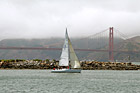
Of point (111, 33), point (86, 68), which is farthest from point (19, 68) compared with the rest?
point (111, 33)

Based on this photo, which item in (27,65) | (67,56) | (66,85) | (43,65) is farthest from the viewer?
(27,65)

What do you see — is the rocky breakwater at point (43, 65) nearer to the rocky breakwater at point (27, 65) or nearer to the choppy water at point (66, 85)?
the rocky breakwater at point (27, 65)

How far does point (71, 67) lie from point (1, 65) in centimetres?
2941

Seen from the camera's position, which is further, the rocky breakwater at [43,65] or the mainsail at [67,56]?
the rocky breakwater at [43,65]

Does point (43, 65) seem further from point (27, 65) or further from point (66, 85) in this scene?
point (66, 85)

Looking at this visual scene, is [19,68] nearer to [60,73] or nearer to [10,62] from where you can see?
[10,62]

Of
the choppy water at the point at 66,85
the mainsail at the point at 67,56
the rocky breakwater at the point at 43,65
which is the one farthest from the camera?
the rocky breakwater at the point at 43,65

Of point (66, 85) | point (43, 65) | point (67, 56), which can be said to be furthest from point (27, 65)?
point (66, 85)

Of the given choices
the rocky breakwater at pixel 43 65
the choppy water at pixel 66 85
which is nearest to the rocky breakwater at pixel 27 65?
the rocky breakwater at pixel 43 65

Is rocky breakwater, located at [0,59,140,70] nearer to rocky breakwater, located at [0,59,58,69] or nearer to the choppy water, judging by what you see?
rocky breakwater, located at [0,59,58,69]

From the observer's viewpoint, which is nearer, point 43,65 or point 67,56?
point 67,56

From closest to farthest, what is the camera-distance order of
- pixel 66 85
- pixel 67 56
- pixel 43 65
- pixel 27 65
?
pixel 66 85 < pixel 67 56 < pixel 43 65 < pixel 27 65

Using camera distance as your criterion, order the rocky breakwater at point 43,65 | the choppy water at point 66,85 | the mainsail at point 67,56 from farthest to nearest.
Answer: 1. the rocky breakwater at point 43,65
2. the mainsail at point 67,56
3. the choppy water at point 66,85

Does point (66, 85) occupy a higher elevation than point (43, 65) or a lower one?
lower
